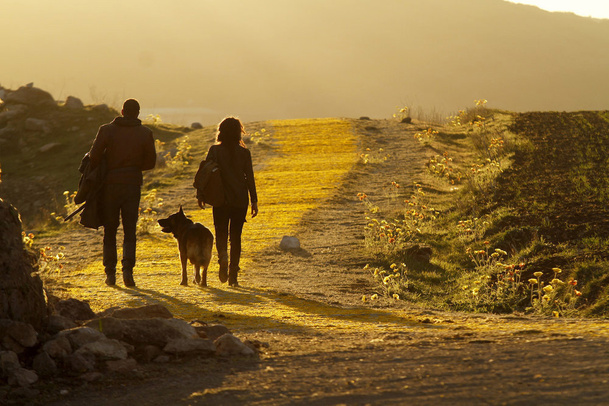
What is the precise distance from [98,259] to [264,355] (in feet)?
26.7

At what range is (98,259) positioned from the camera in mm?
12906

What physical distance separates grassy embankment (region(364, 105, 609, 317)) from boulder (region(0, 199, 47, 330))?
4427mm

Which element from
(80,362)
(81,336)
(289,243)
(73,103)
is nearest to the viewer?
(80,362)

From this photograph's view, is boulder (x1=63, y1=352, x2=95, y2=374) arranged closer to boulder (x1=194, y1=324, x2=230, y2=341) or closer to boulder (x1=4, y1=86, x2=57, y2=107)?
boulder (x1=194, y1=324, x2=230, y2=341)

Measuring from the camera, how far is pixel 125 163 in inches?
363

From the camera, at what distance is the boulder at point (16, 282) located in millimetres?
5395

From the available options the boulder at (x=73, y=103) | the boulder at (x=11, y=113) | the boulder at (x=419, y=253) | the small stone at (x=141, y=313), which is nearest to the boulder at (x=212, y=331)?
the small stone at (x=141, y=313)

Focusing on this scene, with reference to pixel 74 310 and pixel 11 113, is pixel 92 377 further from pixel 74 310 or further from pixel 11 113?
pixel 11 113

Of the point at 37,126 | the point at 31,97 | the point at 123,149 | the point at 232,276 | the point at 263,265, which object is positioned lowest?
the point at 263,265

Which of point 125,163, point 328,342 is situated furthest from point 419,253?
point 328,342

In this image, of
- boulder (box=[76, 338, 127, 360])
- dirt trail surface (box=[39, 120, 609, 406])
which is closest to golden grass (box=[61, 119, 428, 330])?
dirt trail surface (box=[39, 120, 609, 406])

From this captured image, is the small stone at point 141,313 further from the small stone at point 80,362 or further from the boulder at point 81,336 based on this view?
the small stone at point 80,362

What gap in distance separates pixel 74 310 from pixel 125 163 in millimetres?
3044

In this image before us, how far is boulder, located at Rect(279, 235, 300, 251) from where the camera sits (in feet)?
43.1
